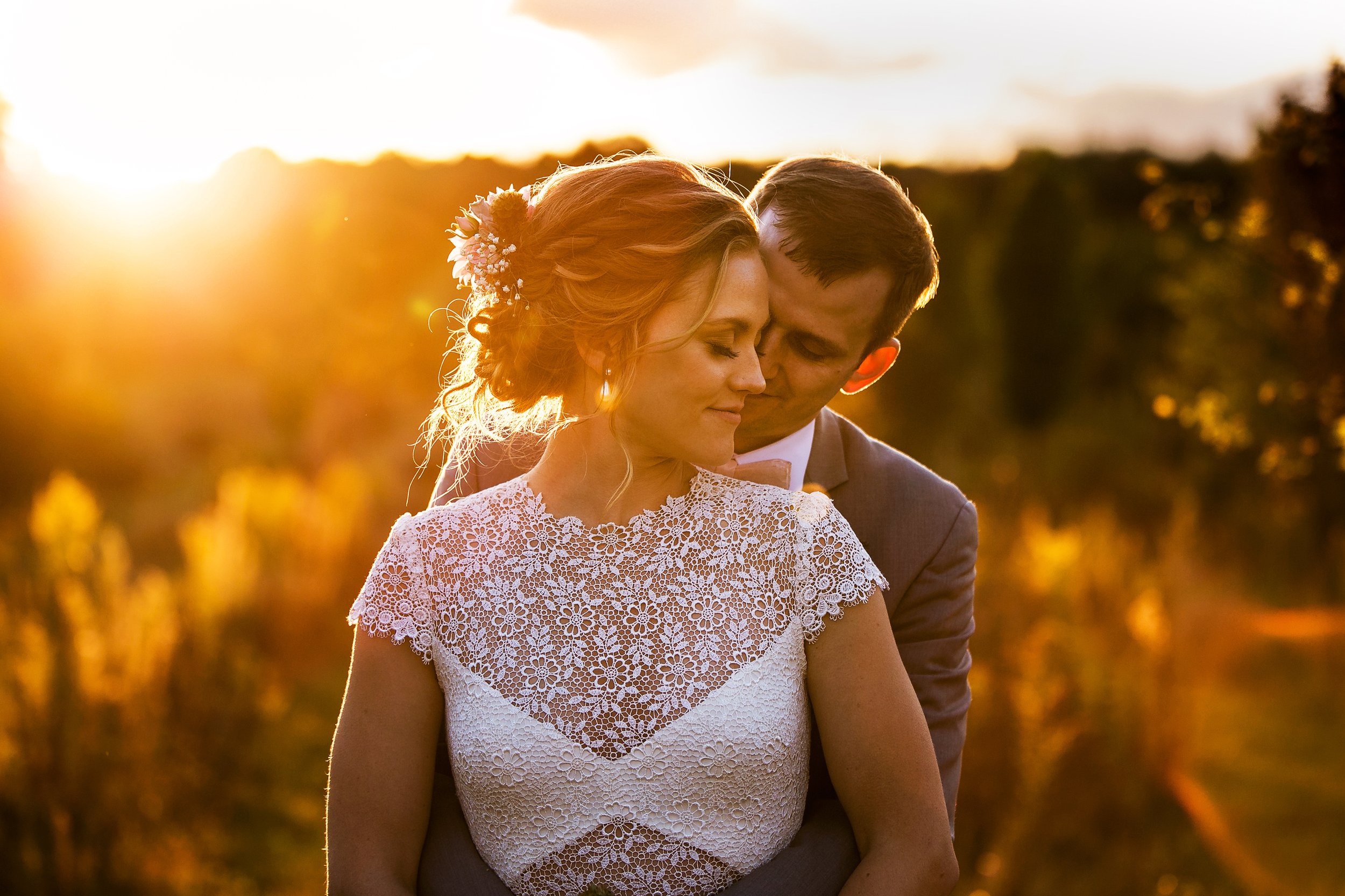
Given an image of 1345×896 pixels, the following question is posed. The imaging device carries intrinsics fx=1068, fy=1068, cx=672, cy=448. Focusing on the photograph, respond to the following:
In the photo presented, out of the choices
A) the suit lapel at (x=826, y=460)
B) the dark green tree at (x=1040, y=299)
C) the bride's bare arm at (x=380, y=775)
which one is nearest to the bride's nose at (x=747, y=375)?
the suit lapel at (x=826, y=460)

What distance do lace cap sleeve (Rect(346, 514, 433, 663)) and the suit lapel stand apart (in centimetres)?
110

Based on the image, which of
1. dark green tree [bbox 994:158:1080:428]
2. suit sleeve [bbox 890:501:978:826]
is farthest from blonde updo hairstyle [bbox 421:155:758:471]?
dark green tree [bbox 994:158:1080:428]

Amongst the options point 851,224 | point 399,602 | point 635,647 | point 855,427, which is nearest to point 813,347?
point 851,224

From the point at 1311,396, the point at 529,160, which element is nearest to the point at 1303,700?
the point at 1311,396

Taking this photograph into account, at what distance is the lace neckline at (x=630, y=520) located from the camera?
2.32 metres

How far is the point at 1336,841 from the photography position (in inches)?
222

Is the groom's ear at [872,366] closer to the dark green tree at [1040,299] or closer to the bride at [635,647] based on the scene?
the bride at [635,647]

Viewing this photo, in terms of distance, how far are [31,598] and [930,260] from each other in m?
4.62

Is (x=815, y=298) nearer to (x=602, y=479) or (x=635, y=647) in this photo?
(x=602, y=479)

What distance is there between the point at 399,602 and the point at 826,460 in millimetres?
1256

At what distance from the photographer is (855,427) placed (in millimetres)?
3125

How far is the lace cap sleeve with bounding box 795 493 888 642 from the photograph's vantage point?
217cm

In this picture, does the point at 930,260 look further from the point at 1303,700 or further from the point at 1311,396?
the point at 1303,700

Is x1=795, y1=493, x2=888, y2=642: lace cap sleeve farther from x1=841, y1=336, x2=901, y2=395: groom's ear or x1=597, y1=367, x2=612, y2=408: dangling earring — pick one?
x1=841, y1=336, x2=901, y2=395: groom's ear
